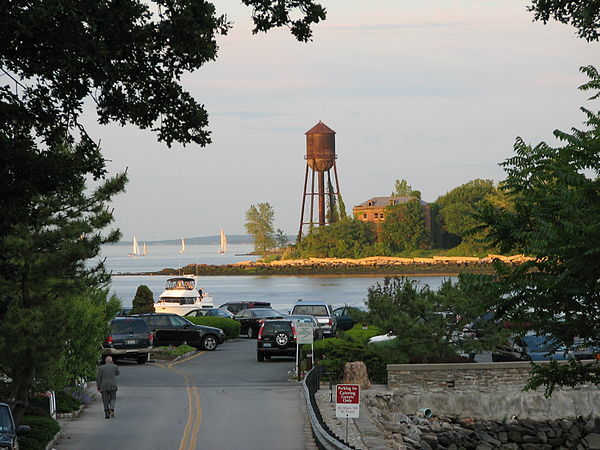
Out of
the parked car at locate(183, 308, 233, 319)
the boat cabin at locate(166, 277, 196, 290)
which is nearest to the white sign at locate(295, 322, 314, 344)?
the parked car at locate(183, 308, 233, 319)

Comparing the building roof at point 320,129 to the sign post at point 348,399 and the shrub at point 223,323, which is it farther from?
the sign post at point 348,399

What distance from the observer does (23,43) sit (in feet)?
46.6

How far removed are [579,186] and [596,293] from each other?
1801 mm

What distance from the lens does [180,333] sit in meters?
45.6

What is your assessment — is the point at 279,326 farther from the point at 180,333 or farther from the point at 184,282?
the point at 184,282

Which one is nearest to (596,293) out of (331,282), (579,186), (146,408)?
(579,186)

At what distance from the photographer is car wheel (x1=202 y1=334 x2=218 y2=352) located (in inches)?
1795

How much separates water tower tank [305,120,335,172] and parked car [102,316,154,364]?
136751mm

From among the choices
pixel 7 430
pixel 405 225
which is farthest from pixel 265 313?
pixel 405 225

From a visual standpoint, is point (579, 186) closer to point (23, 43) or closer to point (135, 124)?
point (135, 124)

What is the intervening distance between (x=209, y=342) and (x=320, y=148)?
432ft

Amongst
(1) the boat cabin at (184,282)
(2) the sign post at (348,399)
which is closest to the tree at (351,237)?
(1) the boat cabin at (184,282)

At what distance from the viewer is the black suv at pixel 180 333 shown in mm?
45312

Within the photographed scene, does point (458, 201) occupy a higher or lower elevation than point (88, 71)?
higher
